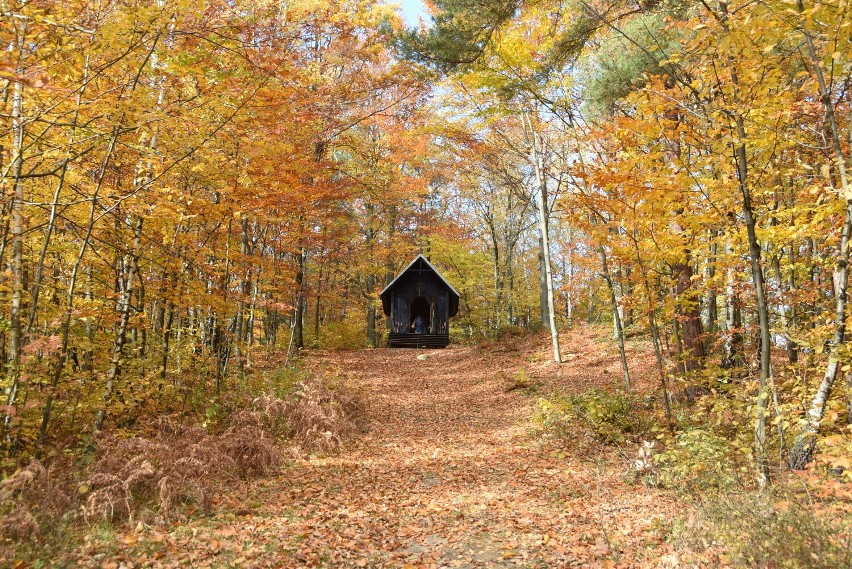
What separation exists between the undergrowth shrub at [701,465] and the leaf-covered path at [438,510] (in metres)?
0.31

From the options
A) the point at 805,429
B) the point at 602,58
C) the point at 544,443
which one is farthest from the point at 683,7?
the point at 544,443

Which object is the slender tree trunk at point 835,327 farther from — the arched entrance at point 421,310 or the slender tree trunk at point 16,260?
the arched entrance at point 421,310

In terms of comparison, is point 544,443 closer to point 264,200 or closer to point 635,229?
point 635,229

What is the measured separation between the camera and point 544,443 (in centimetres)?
825

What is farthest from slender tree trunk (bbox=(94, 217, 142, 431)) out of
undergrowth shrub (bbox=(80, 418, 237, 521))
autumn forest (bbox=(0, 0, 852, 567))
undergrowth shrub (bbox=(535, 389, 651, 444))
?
undergrowth shrub (bbox=(535, 389, 651, 444))

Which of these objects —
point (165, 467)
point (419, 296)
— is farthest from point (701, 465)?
point (419, 296)

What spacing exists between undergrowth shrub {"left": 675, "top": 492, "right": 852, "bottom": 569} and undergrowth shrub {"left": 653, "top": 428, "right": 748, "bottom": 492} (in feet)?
2.26

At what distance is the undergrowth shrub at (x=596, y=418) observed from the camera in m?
7.91

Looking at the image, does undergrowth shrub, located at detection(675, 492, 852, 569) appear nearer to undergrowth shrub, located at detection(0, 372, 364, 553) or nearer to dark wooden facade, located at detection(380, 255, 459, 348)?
undergrowth shrub, located at detection(0, 372, 364, 553)

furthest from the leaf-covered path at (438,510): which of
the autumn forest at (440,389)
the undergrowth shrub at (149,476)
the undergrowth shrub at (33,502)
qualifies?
the undergrowth shrub at (33,502)

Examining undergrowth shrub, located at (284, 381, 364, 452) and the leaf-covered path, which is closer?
the leaf-covered path

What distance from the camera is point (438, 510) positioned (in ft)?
19.2

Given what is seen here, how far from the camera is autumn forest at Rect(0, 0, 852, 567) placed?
4605 mm

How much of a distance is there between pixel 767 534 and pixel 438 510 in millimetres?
3266
